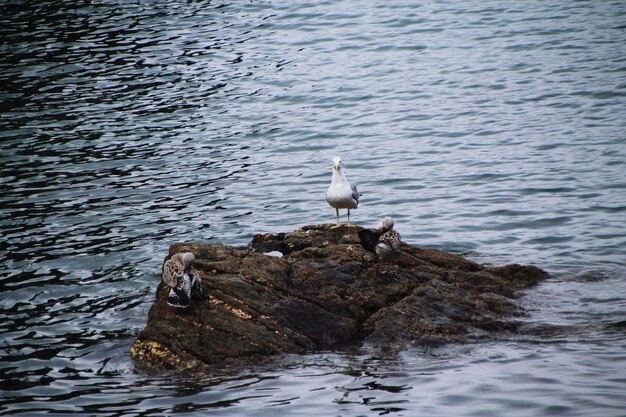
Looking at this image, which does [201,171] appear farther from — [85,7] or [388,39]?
[85,7]

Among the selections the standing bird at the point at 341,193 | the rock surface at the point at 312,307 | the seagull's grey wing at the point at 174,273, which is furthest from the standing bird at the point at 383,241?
the seagull's grey wing at the point at 174,273

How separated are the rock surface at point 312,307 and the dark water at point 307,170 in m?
0.42

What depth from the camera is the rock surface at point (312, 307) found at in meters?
12.3

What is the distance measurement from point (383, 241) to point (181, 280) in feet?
10.2

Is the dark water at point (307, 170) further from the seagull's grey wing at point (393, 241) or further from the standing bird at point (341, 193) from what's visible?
the standing bird at point (341, 193)

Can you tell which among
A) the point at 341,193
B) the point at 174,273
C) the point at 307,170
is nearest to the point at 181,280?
Result: the point at 174,273

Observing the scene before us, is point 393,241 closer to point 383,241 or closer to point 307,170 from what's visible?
point 383,241

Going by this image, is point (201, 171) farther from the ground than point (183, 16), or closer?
closer

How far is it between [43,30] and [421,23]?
16.7 metres

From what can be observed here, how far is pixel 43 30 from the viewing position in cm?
3822

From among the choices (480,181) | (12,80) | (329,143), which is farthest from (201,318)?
(12,80)

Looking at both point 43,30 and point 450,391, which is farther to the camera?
point 43,30

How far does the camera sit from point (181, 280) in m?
12.2

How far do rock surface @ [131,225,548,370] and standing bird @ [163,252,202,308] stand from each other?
19 centimetres
